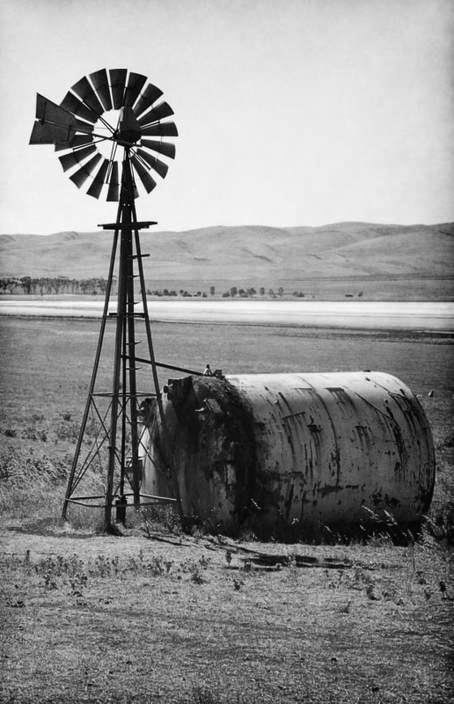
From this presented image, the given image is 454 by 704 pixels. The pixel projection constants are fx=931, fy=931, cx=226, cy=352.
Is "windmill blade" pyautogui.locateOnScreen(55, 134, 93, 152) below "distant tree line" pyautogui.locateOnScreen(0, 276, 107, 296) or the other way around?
the other way around

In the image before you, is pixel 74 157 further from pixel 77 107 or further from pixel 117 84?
pixel 117 84

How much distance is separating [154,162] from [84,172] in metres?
0.87

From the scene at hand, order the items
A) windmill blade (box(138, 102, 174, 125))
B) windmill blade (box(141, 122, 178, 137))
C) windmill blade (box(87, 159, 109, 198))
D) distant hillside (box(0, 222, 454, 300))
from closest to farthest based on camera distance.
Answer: windmill blade (box(138, 102, 174, 125)) < windmill blade (box(141, 122, 178, 137)) < windmill blade (box(87, 159, 109, 198)) < distant hillside (box(0, 222, 454, 300))

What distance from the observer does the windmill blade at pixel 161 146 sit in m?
11.5

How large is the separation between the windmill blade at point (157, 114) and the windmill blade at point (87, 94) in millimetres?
560

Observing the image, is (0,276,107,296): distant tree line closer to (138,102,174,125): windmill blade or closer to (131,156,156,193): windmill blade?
(131,156,156,193): windmill blade

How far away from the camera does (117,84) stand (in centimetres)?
1105

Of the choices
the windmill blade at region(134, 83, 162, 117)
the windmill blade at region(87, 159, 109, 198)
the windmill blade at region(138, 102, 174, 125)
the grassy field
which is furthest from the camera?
the windmill blade at region(87, 159, 109, 198)

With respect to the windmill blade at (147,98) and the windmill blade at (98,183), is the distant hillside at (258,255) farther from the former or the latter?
the windmill blade at (147,98)

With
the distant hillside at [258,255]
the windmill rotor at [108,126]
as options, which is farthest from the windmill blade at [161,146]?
the distant hillside at [258,255]

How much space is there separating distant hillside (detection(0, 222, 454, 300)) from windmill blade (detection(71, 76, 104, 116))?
244 ft

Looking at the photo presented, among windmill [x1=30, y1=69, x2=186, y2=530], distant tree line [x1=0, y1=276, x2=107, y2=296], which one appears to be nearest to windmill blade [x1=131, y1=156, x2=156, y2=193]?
windmill [x1=30, y1=69, x2=186, y2=530]

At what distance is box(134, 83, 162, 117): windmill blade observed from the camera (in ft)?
36.9

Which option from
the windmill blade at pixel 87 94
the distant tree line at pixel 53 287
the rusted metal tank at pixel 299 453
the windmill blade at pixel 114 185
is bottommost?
the rusted metal tank at pixel 299 453
